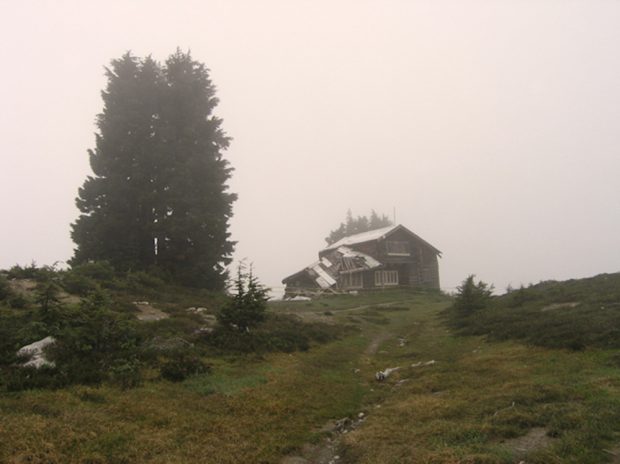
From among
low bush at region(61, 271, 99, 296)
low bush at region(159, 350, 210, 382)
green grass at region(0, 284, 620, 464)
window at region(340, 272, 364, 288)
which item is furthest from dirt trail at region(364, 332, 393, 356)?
window at region(340, 272, 364, 288)

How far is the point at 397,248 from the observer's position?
196ft

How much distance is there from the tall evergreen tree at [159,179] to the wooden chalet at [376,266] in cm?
2206

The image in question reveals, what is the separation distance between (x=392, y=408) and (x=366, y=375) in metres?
4.72

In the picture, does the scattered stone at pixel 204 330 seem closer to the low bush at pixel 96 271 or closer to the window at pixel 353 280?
the low bush at pixel 96 271

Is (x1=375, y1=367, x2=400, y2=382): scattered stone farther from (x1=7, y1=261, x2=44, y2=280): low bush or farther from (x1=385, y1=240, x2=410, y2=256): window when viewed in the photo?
(x1=385, y1=240, x2=410, y2=256): window

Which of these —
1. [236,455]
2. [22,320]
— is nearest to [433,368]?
[236,455]

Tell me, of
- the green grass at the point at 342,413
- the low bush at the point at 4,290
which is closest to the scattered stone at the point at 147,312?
the low bush at the point at 4,290

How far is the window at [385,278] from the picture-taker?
56781mm

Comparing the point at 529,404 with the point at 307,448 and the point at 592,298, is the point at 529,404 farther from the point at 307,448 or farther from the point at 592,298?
the point at 592,298

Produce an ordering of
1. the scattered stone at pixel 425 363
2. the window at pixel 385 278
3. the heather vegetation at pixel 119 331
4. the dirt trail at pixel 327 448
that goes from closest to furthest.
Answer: the dirt trail at pixel 327 448, the heather vegetation at pixel 119 331, the scattered stone at pixel 425 363, the window at pixel 385 278

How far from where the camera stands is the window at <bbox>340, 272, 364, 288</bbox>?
56.8 m

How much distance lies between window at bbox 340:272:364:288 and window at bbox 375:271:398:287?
2.13 m

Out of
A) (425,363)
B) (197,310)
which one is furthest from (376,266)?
(425,363)

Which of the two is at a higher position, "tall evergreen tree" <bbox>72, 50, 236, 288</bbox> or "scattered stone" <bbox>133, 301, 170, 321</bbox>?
"tall evergreen tree" <bbox>72, 50, 236, 288</bbox>
